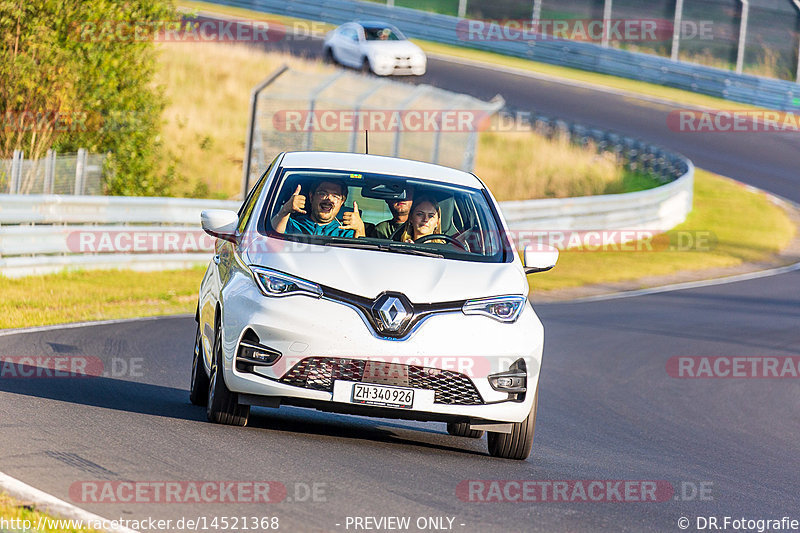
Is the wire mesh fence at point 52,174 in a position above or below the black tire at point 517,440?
below

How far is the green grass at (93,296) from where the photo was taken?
13734 mm

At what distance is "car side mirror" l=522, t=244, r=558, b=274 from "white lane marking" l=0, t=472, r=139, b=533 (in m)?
3.49

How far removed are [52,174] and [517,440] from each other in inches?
512

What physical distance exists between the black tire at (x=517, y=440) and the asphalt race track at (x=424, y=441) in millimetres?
124

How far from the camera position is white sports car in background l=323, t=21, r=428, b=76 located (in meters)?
39.0

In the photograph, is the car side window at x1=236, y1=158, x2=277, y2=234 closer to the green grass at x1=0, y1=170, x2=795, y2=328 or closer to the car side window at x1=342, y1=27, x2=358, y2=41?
the green grass at x1=0, y1=170, x2=795, y2=328

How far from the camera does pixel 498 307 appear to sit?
7.48m

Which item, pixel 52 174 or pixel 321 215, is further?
pixel 52 174

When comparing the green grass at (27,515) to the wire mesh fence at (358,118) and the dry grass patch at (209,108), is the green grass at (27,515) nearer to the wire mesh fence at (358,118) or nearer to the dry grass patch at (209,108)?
the wire mesh fence at (358,118)

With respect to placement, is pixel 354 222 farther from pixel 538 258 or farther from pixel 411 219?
pixel 538 258

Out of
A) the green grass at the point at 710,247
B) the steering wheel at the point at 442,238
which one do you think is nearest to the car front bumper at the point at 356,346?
the steering wheel at the point at 442,238

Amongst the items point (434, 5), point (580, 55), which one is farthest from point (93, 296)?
point (434, 5)

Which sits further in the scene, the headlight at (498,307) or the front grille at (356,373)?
the headlight at (498,307)

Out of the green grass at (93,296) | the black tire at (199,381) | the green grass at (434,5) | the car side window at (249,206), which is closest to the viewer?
the car side window at (249,206)
